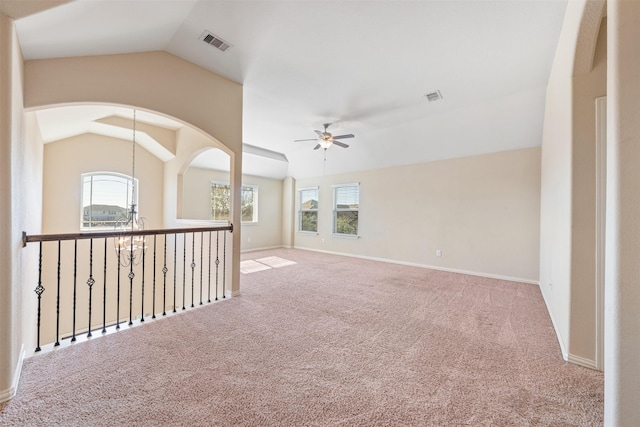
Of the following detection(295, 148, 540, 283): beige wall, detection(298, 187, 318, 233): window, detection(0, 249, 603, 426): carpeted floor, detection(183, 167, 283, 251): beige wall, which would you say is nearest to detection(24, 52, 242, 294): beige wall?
detection(0, 249, 603, 426): carpeted floor

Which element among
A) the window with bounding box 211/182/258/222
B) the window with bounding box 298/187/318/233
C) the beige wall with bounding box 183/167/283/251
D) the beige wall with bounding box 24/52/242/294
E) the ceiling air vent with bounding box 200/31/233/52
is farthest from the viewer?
the window with bounding box 298/187/318/233

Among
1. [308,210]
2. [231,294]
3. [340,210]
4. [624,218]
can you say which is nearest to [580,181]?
[624,218]

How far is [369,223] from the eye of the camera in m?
6.64

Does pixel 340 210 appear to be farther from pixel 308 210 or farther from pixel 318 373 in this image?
pixel 318 373

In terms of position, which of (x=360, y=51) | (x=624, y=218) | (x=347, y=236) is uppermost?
(x=360, y=51)

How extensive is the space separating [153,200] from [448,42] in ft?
21.3

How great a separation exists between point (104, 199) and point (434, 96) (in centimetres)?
677

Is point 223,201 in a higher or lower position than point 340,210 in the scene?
higher

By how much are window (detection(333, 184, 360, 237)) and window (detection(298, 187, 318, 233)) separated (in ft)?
2.49

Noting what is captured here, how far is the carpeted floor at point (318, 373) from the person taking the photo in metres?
1.46

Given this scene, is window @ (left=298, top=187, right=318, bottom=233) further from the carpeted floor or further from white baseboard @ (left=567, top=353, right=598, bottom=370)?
white baseboard @ (left=567, top=353, right=598, bottom=370)

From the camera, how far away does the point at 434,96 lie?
12.4 ft

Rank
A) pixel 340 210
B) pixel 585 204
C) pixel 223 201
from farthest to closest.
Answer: pixel 340 210 → pixel 223 201 → pixel 585 204

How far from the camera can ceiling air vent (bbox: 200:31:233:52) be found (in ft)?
8.45
